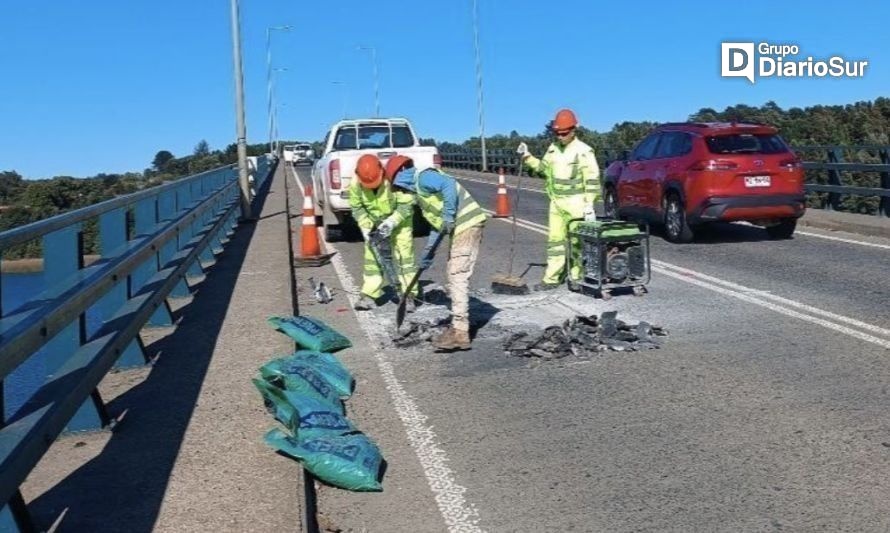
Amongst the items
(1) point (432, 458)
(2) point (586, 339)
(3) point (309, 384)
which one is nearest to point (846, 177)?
(2) point (586, 339)

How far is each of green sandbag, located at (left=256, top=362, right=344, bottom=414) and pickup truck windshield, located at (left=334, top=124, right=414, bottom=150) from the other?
1224 cm

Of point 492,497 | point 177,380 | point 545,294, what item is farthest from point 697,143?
point 492,497

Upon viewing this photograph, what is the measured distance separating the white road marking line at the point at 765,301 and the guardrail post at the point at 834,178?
313 inches

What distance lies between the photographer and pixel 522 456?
213 inches

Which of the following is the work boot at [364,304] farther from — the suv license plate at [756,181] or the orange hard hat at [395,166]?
the suv license plate at [756,181]

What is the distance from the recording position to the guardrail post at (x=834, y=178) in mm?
19109

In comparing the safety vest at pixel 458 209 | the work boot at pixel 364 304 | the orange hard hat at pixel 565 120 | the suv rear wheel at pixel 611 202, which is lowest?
the work boot at pixel 364 304

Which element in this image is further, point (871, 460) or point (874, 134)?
point (874, 134)

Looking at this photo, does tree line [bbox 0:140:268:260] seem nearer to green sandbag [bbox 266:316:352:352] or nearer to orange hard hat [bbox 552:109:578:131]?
green sandbag [bbox 266:316:352:352]

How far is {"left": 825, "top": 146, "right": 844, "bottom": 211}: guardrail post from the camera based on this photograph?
1911cm

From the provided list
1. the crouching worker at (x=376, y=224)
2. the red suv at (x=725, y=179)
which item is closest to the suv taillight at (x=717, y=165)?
the red suv at (x=725, y=179)

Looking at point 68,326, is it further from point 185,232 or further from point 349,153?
point 349,153

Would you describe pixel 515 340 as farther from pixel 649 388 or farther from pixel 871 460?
pixel 871 460

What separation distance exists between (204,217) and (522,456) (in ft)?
28.6
